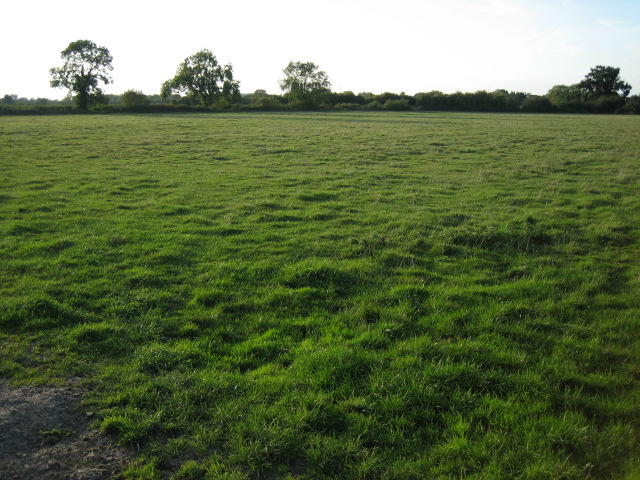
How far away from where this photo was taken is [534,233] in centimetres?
1112

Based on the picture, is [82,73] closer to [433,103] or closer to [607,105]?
[433,103]

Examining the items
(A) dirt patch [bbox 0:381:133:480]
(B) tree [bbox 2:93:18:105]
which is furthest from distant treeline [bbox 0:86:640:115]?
(A) dirt patch [bbox 0:381:133:480]

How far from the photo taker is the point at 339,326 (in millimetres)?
6957

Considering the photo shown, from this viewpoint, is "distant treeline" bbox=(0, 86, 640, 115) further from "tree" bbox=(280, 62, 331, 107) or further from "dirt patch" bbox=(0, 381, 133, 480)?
"dirt patch" bbox=(0, 381, 133, 480)

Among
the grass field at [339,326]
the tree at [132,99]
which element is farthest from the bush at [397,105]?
the grass field at [339,326]

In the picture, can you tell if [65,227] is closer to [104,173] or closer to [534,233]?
[104,173]

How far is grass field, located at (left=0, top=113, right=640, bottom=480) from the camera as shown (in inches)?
178

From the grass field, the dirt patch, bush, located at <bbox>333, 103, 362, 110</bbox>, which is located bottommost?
the dirt patch

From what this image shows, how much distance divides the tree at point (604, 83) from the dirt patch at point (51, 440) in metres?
128

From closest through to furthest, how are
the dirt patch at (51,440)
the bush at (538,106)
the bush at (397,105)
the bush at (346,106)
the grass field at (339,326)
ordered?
the dirt patch at (51,440), the grass field at (339,326), the bush at (346,106), the bush at (397,105), the bush at (538,106)

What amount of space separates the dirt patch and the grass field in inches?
8.6

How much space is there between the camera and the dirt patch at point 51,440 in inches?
167

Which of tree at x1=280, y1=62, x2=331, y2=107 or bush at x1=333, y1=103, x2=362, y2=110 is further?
tree at x1=280, y1=62, x2=331, y2=107

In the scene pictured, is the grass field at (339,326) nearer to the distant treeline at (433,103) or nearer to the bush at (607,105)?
the distant treeline at (433,103)
